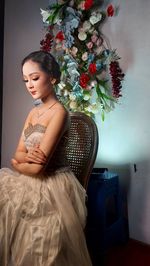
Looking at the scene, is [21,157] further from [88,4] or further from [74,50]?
[88,4]

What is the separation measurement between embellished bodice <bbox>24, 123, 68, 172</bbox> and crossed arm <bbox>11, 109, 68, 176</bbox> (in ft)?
0.16

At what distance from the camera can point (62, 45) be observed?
7.01ft

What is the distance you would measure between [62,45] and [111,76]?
1.50ft

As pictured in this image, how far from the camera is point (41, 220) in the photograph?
1196mm

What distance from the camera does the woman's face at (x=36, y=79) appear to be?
54.7 inches

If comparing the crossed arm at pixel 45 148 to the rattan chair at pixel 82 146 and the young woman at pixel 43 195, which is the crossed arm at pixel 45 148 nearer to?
the young woman at pixel 43 195

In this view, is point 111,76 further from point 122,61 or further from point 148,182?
point 148,182

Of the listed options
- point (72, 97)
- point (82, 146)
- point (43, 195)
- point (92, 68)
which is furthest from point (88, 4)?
point (43, 195)

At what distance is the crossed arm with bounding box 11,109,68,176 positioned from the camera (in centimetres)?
130

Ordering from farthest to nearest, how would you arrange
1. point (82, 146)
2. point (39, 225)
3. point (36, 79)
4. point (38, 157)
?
point (82, 146) → point (36, 79) → point (38, 157) → point (39, 225)

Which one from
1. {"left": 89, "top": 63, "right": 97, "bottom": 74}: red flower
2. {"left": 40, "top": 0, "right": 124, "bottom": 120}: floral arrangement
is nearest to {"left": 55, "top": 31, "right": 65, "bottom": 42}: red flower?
{"left": 40, "top": 0, "right": 124, "bottom": 120}: floral arrangement

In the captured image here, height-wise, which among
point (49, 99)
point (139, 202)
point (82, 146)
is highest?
→ point (49, 99)

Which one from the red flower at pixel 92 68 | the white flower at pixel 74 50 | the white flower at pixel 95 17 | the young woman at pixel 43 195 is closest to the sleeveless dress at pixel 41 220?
the young woman at pixel 43 195

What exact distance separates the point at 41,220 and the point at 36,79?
0.64 meters
